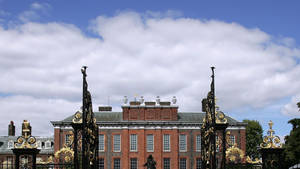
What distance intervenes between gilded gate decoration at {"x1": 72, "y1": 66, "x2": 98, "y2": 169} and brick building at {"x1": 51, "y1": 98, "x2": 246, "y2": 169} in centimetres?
4027

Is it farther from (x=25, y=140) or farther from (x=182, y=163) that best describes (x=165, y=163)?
(x=25, y=140)

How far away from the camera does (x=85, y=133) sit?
36.5 feet

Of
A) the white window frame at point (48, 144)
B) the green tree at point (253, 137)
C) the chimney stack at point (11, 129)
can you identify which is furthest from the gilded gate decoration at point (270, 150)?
the chimney stack at point (11, 129)

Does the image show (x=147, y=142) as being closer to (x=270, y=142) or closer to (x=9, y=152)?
(x=9, y=152)

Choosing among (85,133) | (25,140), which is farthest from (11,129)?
(85,133)

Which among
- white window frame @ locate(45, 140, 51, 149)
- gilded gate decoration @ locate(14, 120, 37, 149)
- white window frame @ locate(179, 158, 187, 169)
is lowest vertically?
white window frame @ locate(179, 158, 187, 169)

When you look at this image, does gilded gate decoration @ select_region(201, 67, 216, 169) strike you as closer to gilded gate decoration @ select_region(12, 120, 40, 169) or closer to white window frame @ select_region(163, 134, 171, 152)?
gilded gate decoration @ select_region(12, 120, 40, 169)

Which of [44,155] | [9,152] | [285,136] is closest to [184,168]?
[285,136]

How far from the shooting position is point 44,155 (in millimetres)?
61750

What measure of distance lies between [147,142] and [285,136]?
18190 mm

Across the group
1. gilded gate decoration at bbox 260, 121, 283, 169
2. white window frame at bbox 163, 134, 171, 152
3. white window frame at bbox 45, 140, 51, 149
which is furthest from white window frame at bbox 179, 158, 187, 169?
gilded gate decoration at bbox 260, 121, 283, 169

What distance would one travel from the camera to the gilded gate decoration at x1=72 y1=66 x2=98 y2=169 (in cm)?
1097

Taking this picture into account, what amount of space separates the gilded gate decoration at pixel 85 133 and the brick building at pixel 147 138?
40.3 meters

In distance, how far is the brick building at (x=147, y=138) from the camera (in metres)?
52.8
